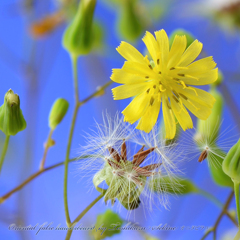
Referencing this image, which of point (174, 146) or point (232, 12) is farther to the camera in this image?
point (232, 12)

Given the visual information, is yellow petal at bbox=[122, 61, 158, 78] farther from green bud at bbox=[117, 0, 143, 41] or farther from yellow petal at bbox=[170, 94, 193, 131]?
green bud at bbox=[117, 0, 143, 41]

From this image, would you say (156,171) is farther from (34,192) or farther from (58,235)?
(34,192)

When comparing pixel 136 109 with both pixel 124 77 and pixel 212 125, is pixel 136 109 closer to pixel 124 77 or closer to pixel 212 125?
pixel 124 77

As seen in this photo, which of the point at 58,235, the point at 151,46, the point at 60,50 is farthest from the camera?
the point at 60,50

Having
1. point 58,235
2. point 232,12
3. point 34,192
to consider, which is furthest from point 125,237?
point 232,12

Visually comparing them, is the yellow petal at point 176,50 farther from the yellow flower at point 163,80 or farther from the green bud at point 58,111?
the green bud at point 58,111

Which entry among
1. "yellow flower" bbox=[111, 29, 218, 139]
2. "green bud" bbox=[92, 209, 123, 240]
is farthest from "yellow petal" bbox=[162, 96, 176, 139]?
"green bud" bbox=[92, 209, 123, 240]

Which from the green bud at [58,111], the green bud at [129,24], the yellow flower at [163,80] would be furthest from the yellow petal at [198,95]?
the green bud at [129,24]
